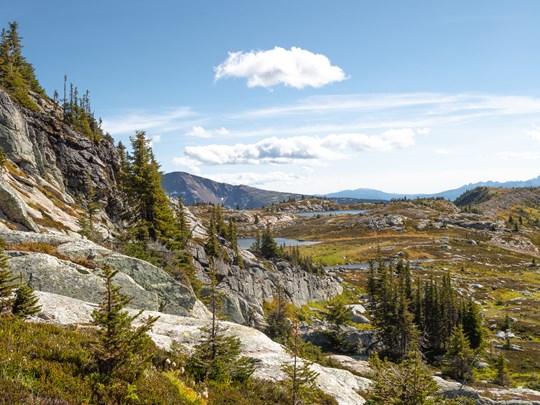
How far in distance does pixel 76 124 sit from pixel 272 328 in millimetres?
72123

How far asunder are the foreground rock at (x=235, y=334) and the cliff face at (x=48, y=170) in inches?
780

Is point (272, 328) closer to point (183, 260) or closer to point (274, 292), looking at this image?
point (183, 260)

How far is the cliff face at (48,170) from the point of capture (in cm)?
4012

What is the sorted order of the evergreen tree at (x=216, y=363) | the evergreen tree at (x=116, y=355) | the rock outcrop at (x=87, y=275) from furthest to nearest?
the rock outcrop at (x=87, y=275)
the evergreen tree at (x=216, y=363)
the evergreen tree at (x=116, y=355)

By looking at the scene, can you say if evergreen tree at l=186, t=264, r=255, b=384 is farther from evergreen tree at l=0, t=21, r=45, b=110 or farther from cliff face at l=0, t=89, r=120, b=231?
evergreen tree at l=0, t=21, r=45, b=110

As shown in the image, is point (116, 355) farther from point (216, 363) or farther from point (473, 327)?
point (473, 327)

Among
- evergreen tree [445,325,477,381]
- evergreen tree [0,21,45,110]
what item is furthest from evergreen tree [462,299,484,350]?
evergreen tree [0,21,45,110]

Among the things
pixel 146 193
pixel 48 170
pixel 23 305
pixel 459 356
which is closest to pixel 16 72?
pixel 48 170

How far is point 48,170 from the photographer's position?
62438 mm

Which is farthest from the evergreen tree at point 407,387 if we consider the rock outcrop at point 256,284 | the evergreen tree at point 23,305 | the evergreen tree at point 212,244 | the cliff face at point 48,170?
the evergreen tree at point 212,244

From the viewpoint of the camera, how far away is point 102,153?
82.6 m

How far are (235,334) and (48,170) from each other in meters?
59.0

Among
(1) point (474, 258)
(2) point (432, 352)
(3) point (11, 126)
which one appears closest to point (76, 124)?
(3) point (11, 126)

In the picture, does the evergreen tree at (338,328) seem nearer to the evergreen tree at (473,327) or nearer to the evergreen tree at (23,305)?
the evergreen tree at (473,327)
